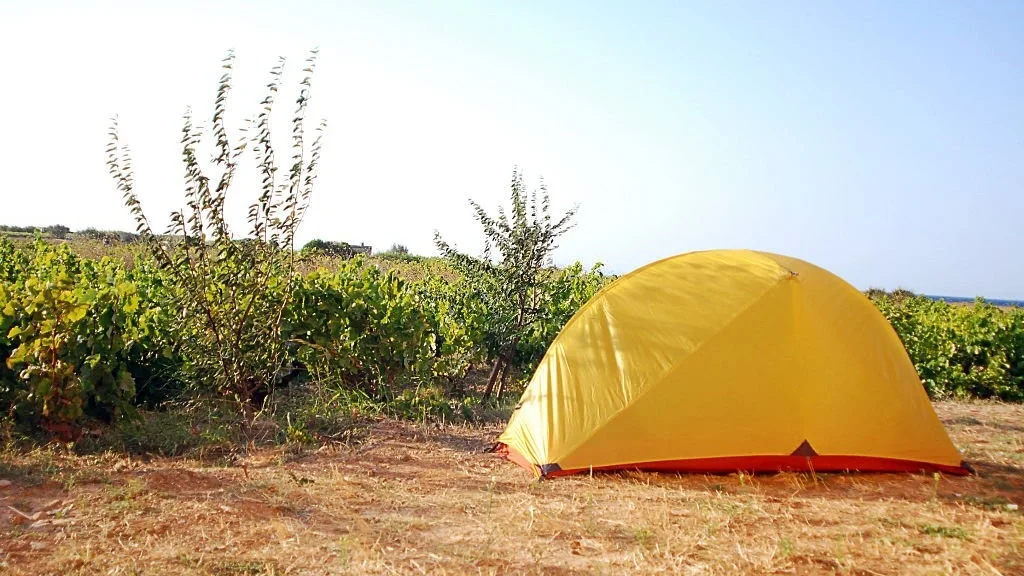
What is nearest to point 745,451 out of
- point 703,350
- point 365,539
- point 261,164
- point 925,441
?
point 703,350

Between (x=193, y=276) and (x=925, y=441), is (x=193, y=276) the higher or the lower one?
the higher one

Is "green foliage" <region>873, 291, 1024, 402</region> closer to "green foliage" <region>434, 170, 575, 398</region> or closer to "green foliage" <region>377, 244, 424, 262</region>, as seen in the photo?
"green foliage" <region>434, 170, 575, 398</region>

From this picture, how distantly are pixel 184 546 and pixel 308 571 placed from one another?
706 millimetres

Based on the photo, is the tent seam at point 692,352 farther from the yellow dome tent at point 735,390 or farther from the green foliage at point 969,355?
the green foliage at point 969,355

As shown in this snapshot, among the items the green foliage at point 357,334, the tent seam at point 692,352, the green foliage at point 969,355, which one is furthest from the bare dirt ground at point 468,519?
the green foliage at point 969,355

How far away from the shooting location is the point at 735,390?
586 cm

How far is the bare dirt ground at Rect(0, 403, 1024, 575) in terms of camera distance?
3.99 metres

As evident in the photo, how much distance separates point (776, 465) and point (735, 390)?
58 cm

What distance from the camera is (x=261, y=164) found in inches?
264

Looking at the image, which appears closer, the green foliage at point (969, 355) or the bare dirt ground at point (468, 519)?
the bare dirt ground at point (468, 519)

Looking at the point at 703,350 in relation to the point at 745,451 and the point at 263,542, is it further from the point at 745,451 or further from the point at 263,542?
the point at 263,542

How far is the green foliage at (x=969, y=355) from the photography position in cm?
1134

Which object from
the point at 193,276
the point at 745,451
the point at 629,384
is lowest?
the point at 745,451

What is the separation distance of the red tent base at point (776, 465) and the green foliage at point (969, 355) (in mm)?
5951
